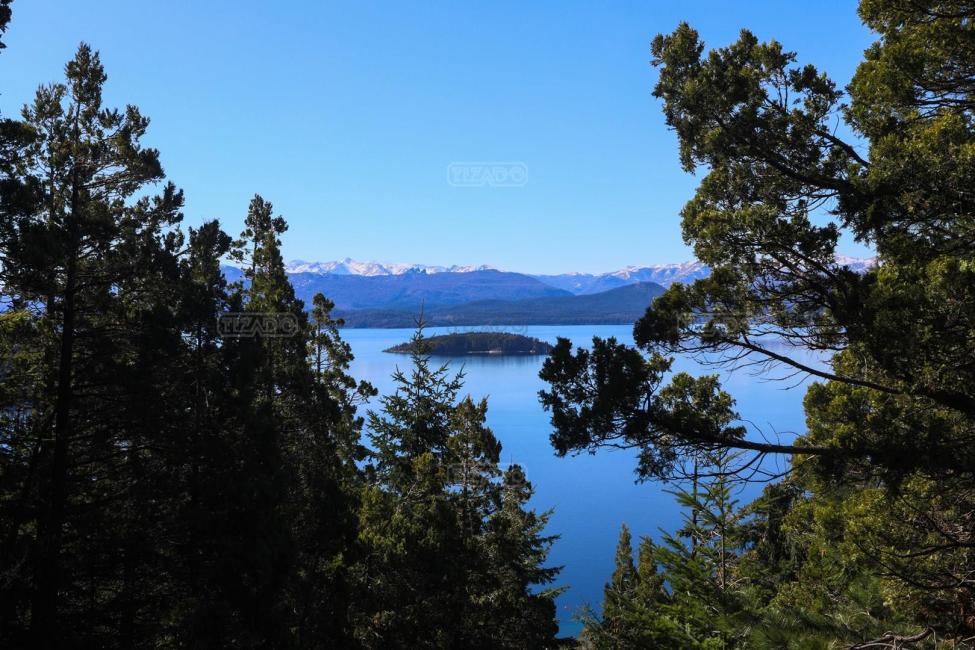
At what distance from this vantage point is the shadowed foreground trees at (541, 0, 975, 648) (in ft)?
17.7

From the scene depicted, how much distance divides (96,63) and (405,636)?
41.6 ft

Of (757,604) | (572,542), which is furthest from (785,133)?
(572,542)

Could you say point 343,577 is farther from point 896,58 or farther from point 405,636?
point 896,58

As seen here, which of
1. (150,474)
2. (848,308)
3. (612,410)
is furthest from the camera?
(150,474)

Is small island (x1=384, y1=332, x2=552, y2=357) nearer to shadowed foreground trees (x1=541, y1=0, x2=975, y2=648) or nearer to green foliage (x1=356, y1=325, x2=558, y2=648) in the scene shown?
green foliage (x1=356, y1=325, x2=558, y2=648)

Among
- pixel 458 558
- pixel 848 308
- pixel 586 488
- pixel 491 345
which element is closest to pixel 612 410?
pixel 848 308

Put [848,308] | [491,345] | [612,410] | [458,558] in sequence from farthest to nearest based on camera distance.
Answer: [491,345], [458,558], [612,410], [848,308]

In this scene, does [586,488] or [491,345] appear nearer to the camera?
[586,488]

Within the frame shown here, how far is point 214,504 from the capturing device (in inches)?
423

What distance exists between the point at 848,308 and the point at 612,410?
2.53m

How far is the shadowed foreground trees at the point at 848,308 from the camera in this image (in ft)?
17.7

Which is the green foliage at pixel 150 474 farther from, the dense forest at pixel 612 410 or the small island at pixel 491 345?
the small island at pixel 491 345

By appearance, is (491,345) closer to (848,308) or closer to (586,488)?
(586,488)

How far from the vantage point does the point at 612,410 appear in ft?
22.3
